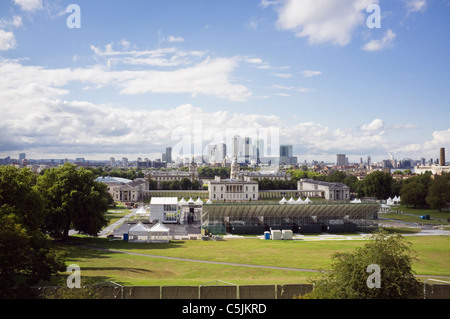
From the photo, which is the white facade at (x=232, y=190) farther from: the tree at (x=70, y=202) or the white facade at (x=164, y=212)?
the tree at (x=70, y=202)

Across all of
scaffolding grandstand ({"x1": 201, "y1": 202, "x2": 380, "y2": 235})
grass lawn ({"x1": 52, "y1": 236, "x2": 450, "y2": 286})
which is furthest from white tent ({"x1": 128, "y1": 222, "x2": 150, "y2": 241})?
scaffolding grandstand ({"x1": 201, "y1": 202, "x2": 380, "y2": 235})

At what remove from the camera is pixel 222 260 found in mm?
37719

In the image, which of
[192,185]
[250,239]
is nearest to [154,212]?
[250,239]

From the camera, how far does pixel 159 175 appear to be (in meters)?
178

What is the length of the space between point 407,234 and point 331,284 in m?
46.2

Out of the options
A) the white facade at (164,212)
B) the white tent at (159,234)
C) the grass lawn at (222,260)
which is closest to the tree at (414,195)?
the grass lawn at (222,260)

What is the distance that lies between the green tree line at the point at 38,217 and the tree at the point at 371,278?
54.9 ft

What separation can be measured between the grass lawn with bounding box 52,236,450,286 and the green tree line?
12.3 ft

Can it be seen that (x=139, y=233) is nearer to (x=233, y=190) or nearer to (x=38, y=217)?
(x=38, y=217)

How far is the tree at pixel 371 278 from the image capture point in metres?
18.0

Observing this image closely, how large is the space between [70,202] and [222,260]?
21343 mm

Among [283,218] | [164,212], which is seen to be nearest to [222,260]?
[283,218]
